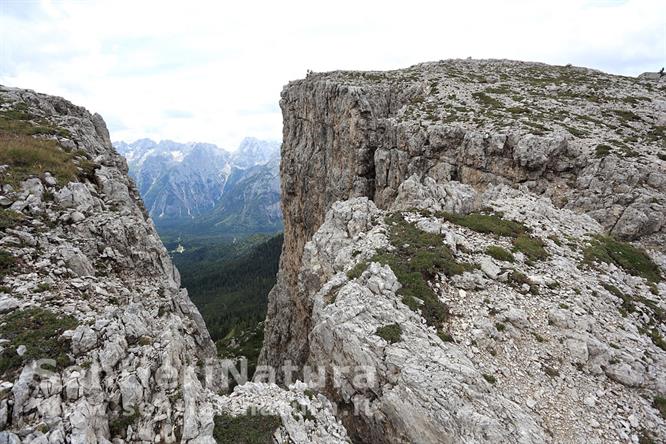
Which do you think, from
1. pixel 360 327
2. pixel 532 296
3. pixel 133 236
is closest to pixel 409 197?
pixel 532 296

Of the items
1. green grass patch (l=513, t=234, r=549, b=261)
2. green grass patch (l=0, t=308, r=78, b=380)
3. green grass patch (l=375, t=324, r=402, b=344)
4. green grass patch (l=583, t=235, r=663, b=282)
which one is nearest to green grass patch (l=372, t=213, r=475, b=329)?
green grass patch (l=375, t=324, r=402, b=344)

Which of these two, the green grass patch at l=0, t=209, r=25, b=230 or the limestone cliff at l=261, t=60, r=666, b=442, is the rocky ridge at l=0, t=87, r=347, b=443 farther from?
the limestone cliff at l=261, t=60, r=666, b=442

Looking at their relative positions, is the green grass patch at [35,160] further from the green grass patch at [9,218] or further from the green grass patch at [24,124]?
the green grass patch at [9,218]

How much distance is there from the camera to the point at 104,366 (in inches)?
509

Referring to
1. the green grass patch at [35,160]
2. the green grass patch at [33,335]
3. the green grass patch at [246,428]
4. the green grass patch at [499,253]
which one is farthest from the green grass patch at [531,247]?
the green grass patch at [35,160]

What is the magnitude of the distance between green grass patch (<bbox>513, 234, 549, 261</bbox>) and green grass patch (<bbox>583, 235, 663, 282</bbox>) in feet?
8.61

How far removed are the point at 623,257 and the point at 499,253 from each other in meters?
9.56

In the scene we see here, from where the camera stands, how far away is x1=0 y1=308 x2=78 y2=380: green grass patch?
38.8 feet

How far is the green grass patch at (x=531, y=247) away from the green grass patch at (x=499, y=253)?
106 cm

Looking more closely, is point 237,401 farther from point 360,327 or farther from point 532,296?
point 532,296

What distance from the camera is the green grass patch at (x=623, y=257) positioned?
21.1 metres

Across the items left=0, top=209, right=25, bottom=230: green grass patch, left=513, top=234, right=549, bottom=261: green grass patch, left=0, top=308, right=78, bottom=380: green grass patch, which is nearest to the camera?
left=0, top=308, right=78, bottom=380: green grass patch

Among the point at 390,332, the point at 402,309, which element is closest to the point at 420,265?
the point at 402,309

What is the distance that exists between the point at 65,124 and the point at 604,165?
2080 inches
